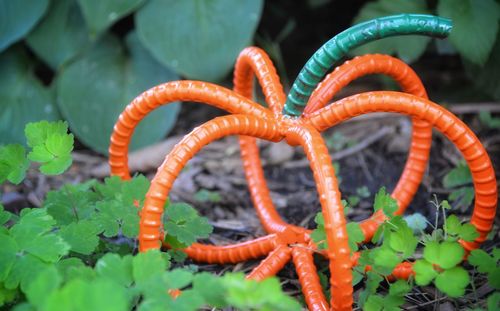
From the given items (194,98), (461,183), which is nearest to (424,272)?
(194,98)

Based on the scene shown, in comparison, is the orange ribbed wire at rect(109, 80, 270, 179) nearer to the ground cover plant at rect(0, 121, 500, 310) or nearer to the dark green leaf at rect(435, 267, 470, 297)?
the ground cover plant at rect(0, 121, 500, 310)

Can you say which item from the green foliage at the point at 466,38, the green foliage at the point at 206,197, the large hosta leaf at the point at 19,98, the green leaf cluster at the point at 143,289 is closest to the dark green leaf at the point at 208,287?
the green leaf cluster at the point at 143,289

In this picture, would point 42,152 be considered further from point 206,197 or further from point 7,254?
point 206,197

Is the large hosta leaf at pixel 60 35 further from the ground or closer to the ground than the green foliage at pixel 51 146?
closer to the ground

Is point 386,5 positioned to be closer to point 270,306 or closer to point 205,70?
point 205,70

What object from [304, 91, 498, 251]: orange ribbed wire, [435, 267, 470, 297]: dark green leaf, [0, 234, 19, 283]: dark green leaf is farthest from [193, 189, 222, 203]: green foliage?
[435, 267, 470, 297]: dark green leaf

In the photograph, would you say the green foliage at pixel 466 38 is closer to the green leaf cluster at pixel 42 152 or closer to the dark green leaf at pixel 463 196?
the dark green leaf at pixel 463 196

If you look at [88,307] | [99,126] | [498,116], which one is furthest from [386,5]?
[88,307]
